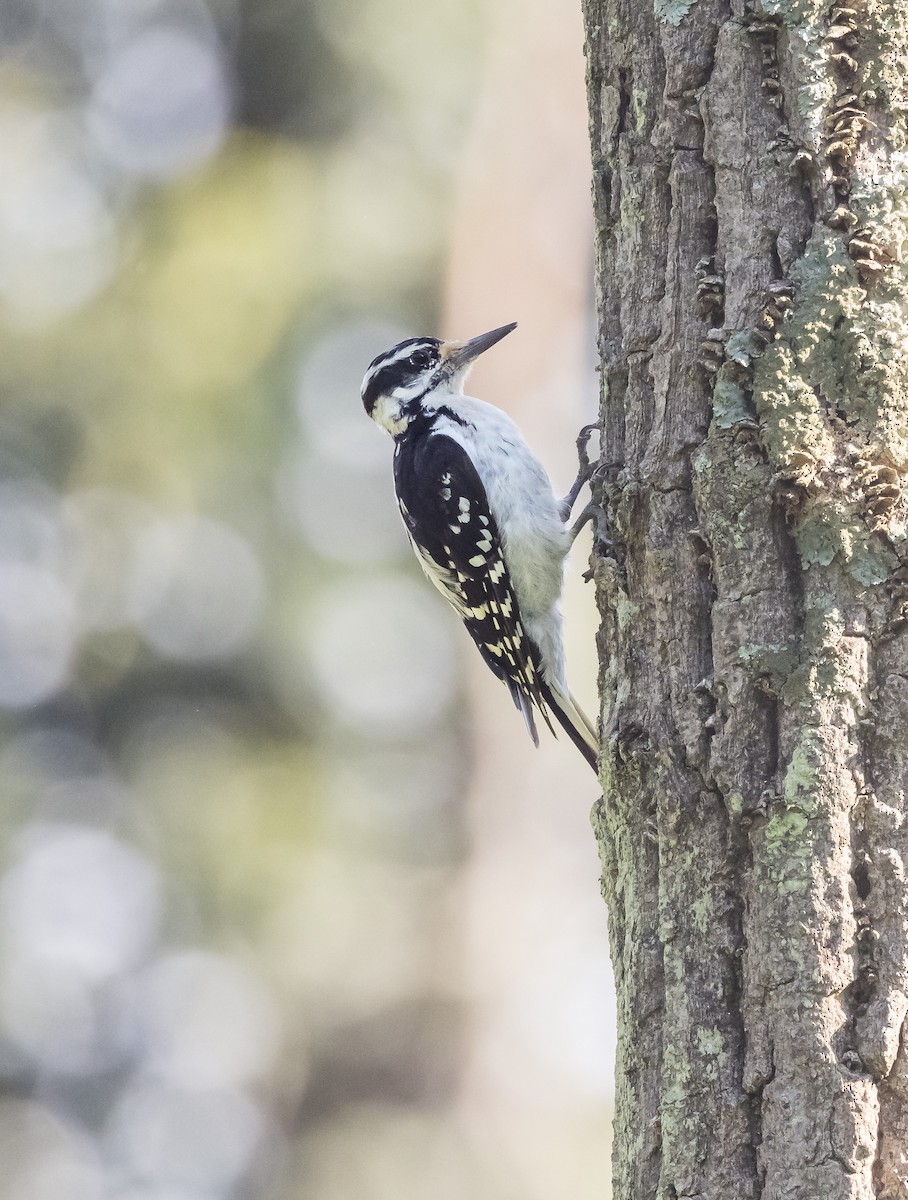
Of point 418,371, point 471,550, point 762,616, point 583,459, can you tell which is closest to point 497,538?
point 471,550

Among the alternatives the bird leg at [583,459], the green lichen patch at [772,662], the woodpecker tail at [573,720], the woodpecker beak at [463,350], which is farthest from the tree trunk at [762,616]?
the woodpecker beak at [463,350]

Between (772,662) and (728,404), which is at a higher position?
(728,404)

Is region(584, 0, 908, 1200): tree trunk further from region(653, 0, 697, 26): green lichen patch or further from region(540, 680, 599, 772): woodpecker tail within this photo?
region(540, 680, 599, 772): woodpecker tail

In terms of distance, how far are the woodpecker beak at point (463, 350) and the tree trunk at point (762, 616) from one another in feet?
7.49

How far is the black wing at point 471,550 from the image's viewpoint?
4.30 m

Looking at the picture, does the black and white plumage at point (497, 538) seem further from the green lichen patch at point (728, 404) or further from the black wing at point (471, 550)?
the green lichen patch at point (728, 404)

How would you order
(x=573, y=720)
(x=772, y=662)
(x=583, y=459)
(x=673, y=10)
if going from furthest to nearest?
(x=573, y=720) < (x=583, y=459) < (x=673, y=10) < (x=772, y=662)

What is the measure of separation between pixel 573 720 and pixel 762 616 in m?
1.92

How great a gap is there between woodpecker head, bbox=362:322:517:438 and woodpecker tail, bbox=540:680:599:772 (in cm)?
130

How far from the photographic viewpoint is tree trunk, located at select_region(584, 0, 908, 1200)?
2.02 metres

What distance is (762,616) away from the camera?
7.30ft

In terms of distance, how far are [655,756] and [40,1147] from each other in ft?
29.1

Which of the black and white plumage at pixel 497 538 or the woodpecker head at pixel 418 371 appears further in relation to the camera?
the woodpecker head at pixel 418 371

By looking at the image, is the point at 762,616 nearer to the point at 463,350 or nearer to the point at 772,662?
the point at 772,662
